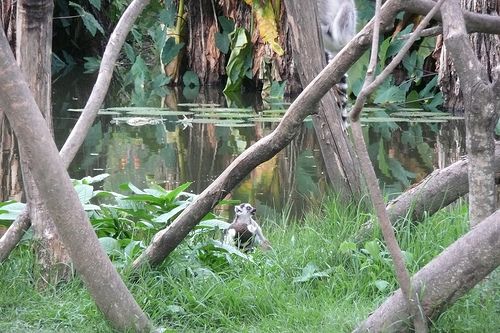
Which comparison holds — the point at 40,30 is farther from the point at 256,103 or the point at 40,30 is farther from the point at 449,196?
the point at 256,103

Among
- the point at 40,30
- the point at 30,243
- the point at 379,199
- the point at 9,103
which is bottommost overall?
the point at 30,243

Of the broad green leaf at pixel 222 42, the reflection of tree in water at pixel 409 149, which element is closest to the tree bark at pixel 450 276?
the reflection of tree in water at pixel 409 149

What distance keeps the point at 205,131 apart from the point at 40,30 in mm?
6247

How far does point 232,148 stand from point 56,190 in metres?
5.87

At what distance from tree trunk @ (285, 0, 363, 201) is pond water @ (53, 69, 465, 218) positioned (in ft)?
4.57

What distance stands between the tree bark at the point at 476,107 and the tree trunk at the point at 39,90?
173cm

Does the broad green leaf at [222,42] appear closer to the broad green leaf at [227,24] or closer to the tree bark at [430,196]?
the broad green leaf at [227,24]

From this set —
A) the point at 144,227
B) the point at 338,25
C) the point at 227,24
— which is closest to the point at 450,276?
the point at 144,227

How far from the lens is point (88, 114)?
3.73 meters

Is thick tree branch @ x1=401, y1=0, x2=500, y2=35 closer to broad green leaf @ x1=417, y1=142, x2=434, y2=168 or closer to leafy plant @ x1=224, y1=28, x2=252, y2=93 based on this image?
broad green leaf @ x1=417, y1=142, x2=434, y2=168

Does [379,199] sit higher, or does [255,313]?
[379,199]

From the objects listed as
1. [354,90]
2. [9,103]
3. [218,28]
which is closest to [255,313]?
[9,103]

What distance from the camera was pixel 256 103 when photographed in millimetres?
12938

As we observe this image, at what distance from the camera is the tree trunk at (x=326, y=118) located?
173 inches
